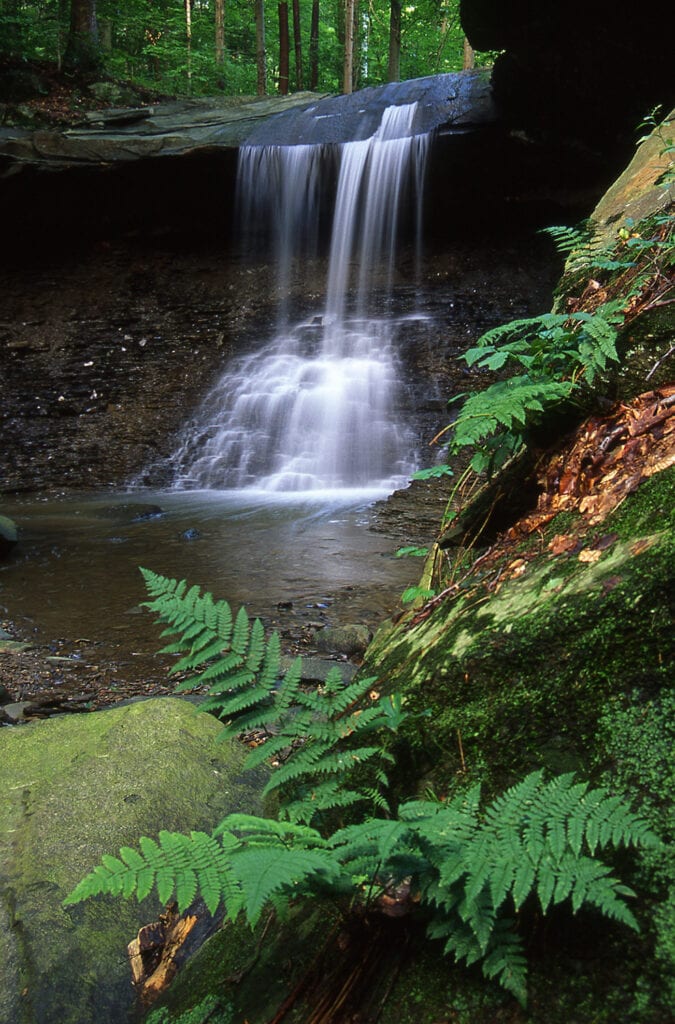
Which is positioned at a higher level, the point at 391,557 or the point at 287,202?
the point at 287,202

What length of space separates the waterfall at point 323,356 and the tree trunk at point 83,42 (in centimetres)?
487

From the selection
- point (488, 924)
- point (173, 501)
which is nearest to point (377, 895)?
point (488, 924)

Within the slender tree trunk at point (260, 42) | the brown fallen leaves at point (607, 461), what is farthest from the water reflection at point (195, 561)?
the slender tree trunk at point (260, 42)

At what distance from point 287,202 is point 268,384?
489cm

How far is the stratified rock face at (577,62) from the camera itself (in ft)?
35.0

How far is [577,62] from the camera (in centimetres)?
1165

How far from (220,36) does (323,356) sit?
14359 mm

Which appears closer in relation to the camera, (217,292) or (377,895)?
(377,895)

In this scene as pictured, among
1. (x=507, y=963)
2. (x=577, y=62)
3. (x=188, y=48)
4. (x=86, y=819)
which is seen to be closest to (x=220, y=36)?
(x=188, y=48)

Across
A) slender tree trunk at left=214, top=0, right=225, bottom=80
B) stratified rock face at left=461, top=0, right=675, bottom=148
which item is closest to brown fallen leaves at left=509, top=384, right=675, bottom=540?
stratified rock face at left=461, top=0, right=675, bottom=148

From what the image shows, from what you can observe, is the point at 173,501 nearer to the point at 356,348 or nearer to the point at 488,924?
the point at 356,348

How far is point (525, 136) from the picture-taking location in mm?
13352

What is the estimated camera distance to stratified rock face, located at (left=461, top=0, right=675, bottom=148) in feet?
35.0

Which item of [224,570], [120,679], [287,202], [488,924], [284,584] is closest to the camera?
[488,924]
